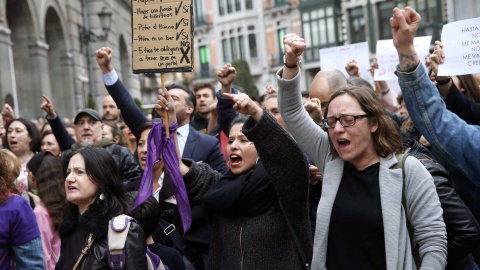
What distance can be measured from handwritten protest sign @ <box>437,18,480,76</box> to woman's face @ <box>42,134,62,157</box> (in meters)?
4.49

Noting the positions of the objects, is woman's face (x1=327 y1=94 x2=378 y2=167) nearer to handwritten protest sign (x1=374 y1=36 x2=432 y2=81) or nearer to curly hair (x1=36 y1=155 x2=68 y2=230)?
curly hair (x1=36 y1=155 x2=68 y2=230)

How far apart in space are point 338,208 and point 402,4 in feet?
111

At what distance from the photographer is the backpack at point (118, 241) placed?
3131mm

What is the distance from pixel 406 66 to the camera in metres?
2.62

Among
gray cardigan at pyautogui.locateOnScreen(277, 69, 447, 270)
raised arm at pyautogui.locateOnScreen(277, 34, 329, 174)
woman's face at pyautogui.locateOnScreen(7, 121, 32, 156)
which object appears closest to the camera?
gray cardigan at pyautogui.locateOnScreen(277, 69, 447, 270)

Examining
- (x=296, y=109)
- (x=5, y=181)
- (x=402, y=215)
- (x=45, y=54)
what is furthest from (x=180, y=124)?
(x=45, y=54)

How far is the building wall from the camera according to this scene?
11.9m

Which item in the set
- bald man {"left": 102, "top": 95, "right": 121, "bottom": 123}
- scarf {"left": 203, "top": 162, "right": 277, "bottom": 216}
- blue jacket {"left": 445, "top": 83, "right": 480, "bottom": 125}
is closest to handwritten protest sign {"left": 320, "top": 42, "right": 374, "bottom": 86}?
bald man {"left": 102, "top": 95, "right": 121, "bottom": 123}

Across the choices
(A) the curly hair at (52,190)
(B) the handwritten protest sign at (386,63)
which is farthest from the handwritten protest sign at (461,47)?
(A) the curly hair at (52,190)

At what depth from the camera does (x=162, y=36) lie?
12.8 feet

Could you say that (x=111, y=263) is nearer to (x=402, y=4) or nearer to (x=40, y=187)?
(x=40, y=187)

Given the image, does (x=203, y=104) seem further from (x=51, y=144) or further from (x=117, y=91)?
(x=117, y=91)

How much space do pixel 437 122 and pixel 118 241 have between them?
Result: 1.86m

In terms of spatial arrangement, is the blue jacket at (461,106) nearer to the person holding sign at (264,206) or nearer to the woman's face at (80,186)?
the person holding sign at (264,206)
